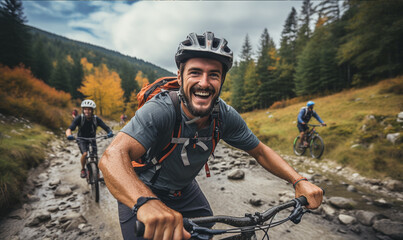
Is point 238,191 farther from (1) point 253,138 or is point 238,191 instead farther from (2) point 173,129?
(2) point 173,129

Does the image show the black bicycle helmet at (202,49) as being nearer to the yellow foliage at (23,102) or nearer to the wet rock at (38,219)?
the wet rock at (38,219)

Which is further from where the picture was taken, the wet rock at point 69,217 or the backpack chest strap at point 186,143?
the wet rock at point 69,217

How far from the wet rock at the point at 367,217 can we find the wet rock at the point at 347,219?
0.15m

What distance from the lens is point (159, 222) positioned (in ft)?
3.20

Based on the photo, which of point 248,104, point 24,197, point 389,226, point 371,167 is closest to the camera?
point 389,226

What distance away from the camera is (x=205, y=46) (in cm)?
202

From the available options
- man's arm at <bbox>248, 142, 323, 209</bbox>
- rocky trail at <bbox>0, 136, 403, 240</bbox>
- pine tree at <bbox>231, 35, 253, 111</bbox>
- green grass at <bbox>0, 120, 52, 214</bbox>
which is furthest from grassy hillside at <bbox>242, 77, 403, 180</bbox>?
pine tree at <bbox>231, 35, 253, 111</bbox>

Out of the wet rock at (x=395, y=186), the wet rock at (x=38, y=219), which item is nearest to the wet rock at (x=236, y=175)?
the wet rock at (x=395, y=186)

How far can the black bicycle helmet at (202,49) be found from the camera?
1994 mm

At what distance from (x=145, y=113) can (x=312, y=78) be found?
33789mm

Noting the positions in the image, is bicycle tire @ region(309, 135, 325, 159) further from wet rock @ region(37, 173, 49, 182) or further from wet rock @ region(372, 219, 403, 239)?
wet rock @ region(37, 173, 49, 182)

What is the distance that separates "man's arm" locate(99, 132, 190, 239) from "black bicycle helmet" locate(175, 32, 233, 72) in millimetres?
1133

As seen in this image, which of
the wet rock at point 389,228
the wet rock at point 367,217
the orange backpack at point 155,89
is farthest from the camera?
the wet rock at point 367,217

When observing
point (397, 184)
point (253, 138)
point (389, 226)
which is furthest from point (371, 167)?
point (253, 138)
